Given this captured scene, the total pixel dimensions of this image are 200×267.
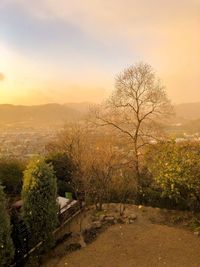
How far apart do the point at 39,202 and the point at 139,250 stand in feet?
12.4

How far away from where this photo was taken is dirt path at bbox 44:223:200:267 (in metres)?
10.8

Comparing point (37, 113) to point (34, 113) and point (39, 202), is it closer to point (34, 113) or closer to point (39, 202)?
point (34, 113)

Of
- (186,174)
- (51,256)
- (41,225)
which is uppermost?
(186,174)

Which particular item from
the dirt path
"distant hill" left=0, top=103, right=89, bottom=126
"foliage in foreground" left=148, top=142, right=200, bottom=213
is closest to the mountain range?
"distant hill" left=0, top=103, right=89, bottom=126

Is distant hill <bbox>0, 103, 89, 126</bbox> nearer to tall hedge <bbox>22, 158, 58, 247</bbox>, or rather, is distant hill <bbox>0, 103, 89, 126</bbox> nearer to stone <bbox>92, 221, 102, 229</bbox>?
stone <bbox>92, 221, 102, 229</bbox>

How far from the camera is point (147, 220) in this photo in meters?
14.6

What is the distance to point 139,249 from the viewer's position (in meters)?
11.7

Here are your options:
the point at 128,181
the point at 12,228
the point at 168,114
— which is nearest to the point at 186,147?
the point at 128,181

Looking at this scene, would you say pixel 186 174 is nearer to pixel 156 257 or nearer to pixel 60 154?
pixel 156 257

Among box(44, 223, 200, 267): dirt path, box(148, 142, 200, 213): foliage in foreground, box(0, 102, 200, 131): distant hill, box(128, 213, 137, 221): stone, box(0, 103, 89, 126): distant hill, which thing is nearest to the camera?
box(44, 223, 200, 267): dirt path

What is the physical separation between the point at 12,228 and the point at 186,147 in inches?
295

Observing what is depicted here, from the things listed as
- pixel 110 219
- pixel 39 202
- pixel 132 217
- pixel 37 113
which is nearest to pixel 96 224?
pixel 110 219

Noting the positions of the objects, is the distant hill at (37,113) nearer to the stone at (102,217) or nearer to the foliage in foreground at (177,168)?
the stone at (102,217)

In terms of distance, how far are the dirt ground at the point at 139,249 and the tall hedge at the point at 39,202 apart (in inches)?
38.8
